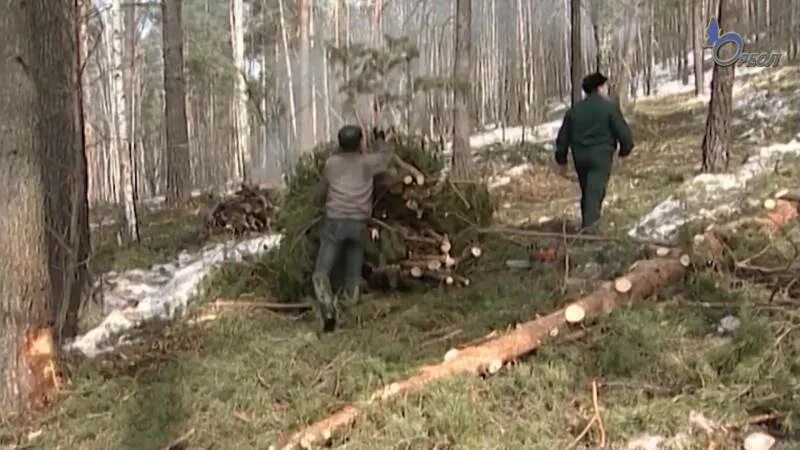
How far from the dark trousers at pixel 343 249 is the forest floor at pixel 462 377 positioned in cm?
34

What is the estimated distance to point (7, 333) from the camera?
537 cm

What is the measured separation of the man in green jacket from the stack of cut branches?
5.67m

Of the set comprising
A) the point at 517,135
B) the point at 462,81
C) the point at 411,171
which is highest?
the point at 462,81

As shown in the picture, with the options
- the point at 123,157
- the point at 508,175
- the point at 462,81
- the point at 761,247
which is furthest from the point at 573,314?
the point at 508,175

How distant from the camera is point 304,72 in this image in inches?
1108

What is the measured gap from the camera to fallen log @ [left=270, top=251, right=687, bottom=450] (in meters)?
4.45

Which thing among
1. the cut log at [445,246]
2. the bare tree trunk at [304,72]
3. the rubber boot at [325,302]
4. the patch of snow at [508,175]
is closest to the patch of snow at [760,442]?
the rubber boot at [325,302]

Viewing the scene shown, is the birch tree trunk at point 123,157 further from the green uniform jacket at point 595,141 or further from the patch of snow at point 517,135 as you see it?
the patch of snow at point 517,135

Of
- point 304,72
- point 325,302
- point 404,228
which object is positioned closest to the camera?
point 325,302

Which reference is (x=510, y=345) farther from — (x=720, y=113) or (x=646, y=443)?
(x=720, y=113)

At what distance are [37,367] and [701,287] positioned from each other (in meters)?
4.80

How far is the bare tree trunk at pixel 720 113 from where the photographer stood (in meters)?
11.4

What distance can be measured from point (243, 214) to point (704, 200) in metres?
6.88

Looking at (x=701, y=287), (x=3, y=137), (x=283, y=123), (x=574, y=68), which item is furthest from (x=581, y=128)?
(x=283, y=123)
